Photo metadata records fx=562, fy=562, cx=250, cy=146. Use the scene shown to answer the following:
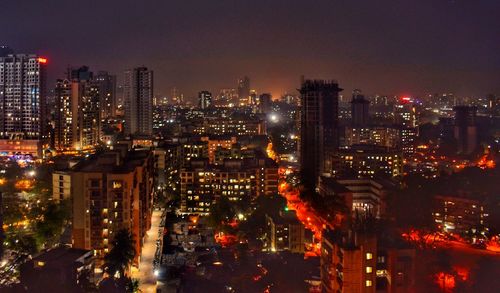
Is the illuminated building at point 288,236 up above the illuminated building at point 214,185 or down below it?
below

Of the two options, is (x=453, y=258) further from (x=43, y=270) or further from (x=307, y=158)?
(x=307, y=158)

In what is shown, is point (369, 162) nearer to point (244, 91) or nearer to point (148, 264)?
point (148, 264)

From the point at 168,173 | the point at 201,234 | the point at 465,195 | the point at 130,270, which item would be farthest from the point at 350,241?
the point at 168,173

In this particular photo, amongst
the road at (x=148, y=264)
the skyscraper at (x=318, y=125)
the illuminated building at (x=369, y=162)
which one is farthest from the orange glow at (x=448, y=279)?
the skyscraper at (x=318, y=125)

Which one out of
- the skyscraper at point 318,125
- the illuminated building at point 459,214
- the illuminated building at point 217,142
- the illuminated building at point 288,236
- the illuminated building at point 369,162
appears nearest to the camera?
the illuminated building at point 288,236

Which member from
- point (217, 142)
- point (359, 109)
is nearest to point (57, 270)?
point (217, 142)

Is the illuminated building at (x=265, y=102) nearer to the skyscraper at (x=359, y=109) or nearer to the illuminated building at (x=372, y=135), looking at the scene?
the skyscraper at (x=359, y=109)
